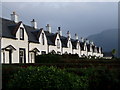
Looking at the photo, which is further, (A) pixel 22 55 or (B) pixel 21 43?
(A) pixel 22 55

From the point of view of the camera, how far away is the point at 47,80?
8.59m

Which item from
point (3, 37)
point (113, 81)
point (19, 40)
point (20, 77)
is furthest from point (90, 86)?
point (19, 40)

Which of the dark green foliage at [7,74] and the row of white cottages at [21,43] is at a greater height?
the row of white cottages at [21,43]

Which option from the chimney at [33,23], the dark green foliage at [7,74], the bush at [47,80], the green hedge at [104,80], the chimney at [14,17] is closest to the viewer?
the green hedge at [104,80]

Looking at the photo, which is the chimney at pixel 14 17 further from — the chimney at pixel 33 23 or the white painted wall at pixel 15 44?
the chimney at pixel 33 23

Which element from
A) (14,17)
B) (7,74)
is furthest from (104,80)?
(14,17)

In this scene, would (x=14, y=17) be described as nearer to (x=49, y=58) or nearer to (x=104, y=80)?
(x=49, y=58)

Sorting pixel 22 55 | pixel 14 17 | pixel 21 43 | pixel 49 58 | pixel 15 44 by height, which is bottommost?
pixel 49 58

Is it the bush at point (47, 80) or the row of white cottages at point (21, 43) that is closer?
the bush at point (47, 80)

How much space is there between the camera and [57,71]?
8.98 metres

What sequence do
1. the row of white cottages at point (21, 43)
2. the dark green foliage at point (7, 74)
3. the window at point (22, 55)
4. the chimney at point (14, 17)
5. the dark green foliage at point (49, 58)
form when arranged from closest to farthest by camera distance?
1. the dark green foliage at point (7, 74)
2. the row of white cottages at point (21, 43)
3. the dark green foliage at point (49, 58)
4. the window at point (22, 55)
5. the chimney at point (14, 17)

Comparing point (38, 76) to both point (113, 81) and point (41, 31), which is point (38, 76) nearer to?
point (113, 81)

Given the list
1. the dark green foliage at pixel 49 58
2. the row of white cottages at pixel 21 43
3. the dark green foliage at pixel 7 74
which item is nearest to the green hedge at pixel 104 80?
the dark green foliage at pixel 7 74

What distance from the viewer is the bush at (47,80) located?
28.2 feet
